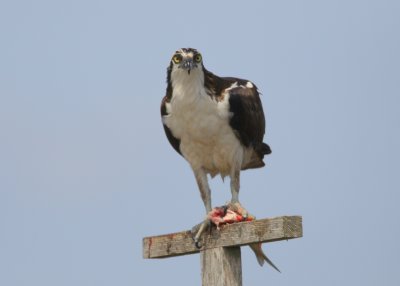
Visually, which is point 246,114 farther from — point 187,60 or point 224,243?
point 224,243

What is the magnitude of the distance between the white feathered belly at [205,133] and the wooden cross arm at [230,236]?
1.45m

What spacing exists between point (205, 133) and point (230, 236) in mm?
1793

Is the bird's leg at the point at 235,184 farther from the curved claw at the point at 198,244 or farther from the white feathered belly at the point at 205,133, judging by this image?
the curved claw at the point at 198,244

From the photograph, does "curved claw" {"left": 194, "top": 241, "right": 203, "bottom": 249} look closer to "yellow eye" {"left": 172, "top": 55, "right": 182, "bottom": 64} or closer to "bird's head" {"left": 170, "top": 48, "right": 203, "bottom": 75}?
"bird's head" {"left": 170, "top": 48, "right": 203, "bottom": 75}

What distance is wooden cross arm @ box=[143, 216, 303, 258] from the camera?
5.71 meters

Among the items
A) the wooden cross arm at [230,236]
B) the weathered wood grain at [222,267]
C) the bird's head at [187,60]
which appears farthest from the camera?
the bird's head at [187,60]

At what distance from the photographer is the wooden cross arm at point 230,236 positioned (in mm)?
5707

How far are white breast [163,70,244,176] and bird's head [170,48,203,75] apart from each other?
2.1 inches

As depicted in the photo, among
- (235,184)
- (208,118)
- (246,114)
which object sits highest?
(246,114)

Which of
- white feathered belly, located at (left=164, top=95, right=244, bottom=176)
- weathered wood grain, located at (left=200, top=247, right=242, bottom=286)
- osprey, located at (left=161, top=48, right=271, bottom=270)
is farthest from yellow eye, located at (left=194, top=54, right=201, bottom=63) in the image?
weathered wood grain, located at (left=200, top=247, right=242, bottom=286)

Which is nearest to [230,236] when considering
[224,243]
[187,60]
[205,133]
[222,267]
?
[224,243]

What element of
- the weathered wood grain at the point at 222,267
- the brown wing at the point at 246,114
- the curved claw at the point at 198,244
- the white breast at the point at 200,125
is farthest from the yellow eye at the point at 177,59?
the weathered wood grain at the point at 222,267

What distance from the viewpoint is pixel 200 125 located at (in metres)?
7.70

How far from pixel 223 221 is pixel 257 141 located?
75.1 inches
